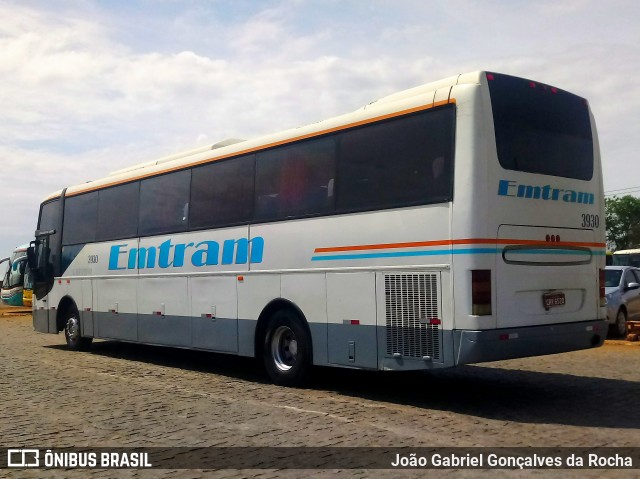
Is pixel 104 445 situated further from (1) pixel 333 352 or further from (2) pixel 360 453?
(1) pixel 333 352

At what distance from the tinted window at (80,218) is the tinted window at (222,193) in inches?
161

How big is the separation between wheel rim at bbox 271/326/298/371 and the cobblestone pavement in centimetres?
43

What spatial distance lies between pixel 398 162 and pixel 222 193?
13.1 ft

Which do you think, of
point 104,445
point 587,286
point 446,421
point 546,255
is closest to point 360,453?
point 446,421

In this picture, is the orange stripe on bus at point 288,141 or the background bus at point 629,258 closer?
the orange stripe on bus at point 288,141

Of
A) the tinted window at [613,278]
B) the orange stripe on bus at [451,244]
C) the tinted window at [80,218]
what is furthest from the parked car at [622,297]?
the tinted window at [80,218]

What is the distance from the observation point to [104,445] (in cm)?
728

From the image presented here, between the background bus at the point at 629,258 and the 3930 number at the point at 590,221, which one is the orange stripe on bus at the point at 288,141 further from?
the background bus at the point at 629,258

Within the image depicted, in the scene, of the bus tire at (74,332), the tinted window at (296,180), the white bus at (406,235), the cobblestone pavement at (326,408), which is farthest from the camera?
the bus tire at (74,332)

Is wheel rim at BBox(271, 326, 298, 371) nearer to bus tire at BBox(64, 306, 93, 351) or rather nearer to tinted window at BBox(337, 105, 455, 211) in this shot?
Result: tinted window at BBox(337, 105, 455, 211)

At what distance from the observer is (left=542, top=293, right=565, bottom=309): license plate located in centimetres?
916

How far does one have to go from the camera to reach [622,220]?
290 feet

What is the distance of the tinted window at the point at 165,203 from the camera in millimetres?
13391

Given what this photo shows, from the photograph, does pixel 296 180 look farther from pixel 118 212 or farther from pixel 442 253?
pixel 118 212
